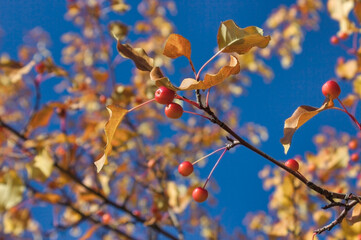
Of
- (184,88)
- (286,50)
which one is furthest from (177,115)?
(286,50)

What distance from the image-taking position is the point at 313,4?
4680 mm

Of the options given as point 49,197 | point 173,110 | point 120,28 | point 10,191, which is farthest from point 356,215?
point 120,28

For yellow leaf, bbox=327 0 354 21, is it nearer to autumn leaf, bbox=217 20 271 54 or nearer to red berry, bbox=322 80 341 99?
red berry, bbox=322 80 341 99

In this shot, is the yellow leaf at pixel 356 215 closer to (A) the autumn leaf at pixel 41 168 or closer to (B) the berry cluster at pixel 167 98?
(B) the berry cluster at pixel 167 98

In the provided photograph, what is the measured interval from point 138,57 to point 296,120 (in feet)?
1.72

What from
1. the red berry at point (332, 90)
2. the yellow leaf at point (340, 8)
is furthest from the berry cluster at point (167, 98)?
the yellow leaf at point (340, 8)

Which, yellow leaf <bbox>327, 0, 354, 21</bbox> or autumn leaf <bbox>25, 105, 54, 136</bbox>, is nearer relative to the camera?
yellow leaf <bbox>327, 0, 354, 21</bbox>

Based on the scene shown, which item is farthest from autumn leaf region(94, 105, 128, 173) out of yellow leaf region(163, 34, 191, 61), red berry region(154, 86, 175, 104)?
yellow leaf region(163, 34, 191, 61)

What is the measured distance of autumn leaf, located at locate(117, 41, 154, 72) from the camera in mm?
1000

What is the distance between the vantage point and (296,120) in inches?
38.8

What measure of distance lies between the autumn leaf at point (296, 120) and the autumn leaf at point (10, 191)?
159 centimetres

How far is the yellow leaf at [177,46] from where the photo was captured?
0.99 metres

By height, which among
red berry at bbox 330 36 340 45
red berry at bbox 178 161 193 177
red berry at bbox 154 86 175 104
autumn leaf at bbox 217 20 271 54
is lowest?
red berry at bbox 154 86 175 104

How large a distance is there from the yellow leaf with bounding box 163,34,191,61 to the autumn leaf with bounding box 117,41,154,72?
6 cm
